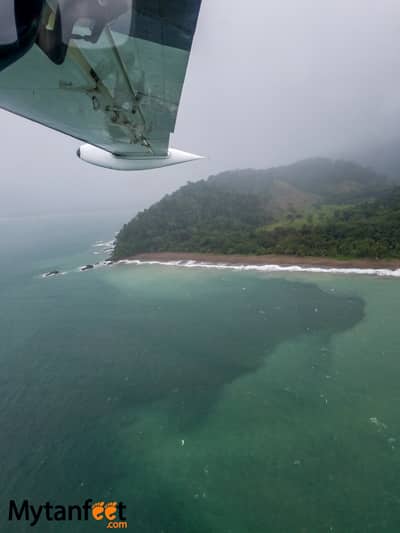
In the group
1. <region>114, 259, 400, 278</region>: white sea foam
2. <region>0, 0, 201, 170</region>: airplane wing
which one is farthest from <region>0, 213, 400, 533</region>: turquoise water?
<region>0, 0, 201, 170</region>: airplane wing

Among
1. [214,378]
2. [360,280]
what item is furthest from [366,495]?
[360,280]

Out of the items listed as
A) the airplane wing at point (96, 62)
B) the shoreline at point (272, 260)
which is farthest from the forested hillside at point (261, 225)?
the airplane wing at point (96, 62)

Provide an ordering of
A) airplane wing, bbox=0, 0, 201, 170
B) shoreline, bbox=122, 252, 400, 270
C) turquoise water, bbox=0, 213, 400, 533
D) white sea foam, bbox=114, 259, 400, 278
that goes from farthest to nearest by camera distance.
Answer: shoreline, bbox=122, 252, 400, 270 → white sea foam, bbox=114, 259, 400, 278 → turquoise water, bbox=0, 213, 400, 533 → airplane wing, bbox=0, 0, 201, 170

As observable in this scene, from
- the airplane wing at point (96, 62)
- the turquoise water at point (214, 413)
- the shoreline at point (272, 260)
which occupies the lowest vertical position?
the turquoise water at point (214, 413)

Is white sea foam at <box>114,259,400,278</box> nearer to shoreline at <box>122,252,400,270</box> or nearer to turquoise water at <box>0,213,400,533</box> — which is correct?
shoreline at <box>122,252,400,270</box>

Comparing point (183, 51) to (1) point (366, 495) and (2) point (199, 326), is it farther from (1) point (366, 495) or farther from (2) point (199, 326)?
(2) point (199, 326)

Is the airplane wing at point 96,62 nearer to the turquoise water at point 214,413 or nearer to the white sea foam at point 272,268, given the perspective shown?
the turquoise water at point 214,413
